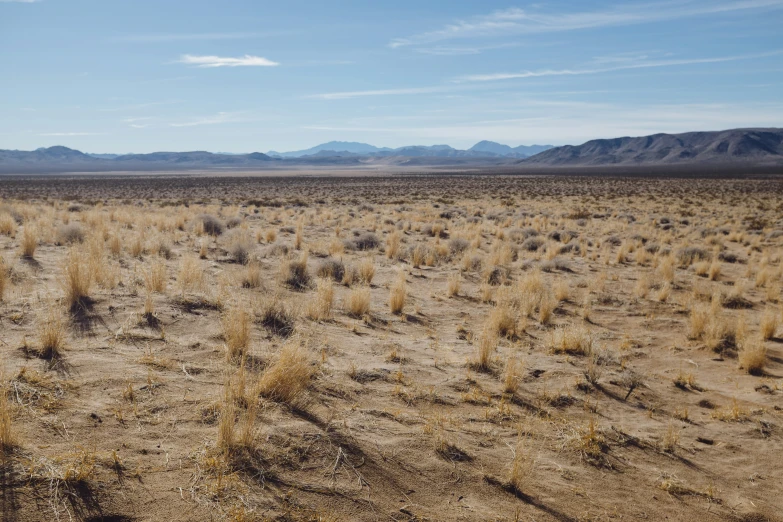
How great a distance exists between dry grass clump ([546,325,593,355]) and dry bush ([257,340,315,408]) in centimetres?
373

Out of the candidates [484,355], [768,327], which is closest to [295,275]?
[484,355]

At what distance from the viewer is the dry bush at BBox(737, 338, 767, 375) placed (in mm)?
6699

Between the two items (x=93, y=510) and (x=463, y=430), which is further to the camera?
(x=463, y=430)

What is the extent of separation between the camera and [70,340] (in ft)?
17.9

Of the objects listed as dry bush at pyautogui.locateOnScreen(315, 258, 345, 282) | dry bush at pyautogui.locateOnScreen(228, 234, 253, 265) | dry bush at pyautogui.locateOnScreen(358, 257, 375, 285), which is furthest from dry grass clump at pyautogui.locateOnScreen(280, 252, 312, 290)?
dry bush at pyautogui.locateOnScreen(228, 234, 253, 265)

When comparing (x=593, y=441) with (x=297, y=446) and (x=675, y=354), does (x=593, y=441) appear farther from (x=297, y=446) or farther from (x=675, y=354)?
(x=675, y=354)

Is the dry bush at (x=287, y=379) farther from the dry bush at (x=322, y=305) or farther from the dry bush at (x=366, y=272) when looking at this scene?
the dry bush at (x=366, y=272)

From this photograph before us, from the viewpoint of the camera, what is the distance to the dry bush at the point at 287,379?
4.63m

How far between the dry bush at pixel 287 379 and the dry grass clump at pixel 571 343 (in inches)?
147

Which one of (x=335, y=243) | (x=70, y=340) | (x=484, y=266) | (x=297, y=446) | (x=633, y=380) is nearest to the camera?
(x=297, y=446)

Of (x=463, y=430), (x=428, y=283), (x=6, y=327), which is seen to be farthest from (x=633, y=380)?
(x=6, y=327)

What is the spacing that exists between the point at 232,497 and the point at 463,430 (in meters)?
2.17

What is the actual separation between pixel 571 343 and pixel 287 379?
410 centimetres

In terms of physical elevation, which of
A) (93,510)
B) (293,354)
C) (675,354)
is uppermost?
(293,354)
